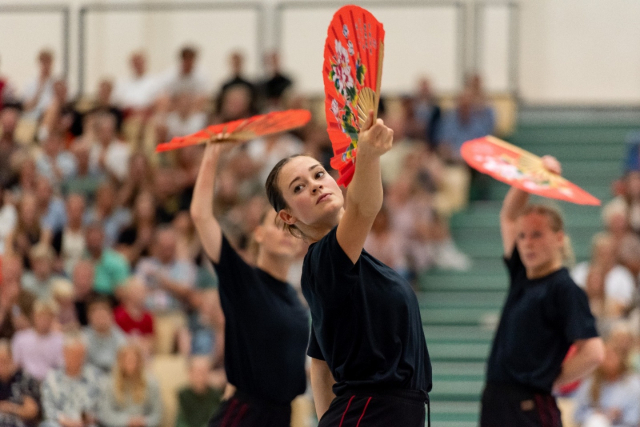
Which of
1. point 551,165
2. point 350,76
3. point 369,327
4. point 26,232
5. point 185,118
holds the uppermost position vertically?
Answer: point 350,76

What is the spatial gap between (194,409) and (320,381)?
148 inches

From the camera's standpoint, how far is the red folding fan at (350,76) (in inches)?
103

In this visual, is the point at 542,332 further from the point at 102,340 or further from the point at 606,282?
the point at 102,340

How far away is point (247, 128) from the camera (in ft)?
12.7

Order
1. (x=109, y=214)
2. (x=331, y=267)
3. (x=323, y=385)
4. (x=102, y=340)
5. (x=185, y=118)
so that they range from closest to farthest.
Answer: (x=331, y=267)
(x=323, y=385)
(x=102, y=340)
(x=109, y=214)
(x=185, y=118)

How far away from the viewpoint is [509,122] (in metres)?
10.3

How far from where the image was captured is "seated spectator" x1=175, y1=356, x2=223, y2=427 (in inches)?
259

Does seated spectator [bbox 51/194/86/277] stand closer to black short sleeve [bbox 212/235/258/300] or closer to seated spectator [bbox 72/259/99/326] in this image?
seated spectator [bbox 72/259/99/326]

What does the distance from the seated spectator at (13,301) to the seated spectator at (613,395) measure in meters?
3.83

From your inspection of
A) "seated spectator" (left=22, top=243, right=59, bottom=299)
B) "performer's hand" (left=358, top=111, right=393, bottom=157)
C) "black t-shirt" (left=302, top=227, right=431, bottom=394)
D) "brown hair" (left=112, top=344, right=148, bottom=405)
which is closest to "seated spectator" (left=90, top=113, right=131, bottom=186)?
"seated spectator" (left=22, top=243, right=59, bottom=299)

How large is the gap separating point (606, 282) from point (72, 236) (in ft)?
13.8

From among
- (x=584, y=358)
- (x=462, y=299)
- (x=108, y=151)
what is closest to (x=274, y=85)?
(x=108, y=151)

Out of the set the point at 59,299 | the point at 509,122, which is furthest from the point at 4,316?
the point at 509,122

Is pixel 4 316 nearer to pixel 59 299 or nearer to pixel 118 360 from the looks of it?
pixel 59 299
